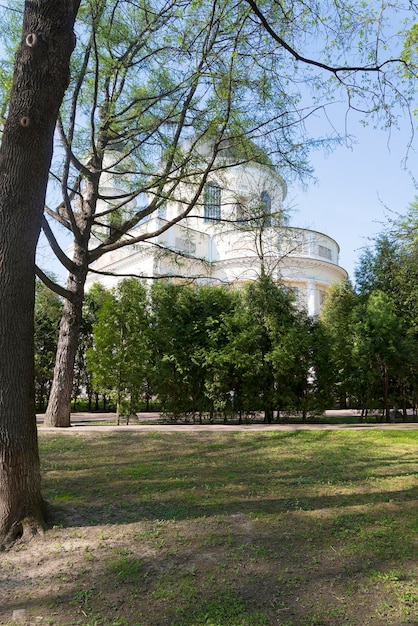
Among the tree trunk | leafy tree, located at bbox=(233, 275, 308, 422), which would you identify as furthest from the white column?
the tree trunk

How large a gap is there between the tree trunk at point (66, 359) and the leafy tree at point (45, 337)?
8.08 meters

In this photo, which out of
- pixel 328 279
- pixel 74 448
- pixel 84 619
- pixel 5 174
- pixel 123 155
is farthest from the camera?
pixel 328 279

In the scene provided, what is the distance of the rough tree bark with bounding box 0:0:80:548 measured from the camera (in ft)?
13.2

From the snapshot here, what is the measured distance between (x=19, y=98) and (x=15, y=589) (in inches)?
154

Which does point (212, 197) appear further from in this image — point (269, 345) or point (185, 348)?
point (269, 345)

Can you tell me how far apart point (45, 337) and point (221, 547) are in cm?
1752

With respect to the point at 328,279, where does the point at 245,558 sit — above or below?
below

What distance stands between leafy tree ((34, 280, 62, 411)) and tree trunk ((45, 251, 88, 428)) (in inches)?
318

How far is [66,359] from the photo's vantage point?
11523mm

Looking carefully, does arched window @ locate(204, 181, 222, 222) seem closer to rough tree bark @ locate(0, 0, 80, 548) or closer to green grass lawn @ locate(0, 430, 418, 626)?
green grass lawn @ locate(0, 430, 418, 626)

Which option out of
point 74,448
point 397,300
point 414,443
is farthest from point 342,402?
point 74,448

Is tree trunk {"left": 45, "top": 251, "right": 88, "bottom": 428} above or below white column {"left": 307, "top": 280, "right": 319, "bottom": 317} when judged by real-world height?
below

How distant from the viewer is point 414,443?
31.9ft

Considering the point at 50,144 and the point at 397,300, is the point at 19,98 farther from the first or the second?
the point at 397,300
